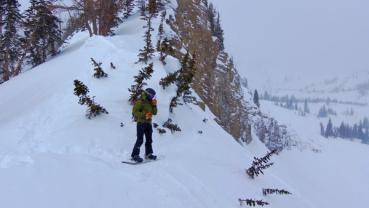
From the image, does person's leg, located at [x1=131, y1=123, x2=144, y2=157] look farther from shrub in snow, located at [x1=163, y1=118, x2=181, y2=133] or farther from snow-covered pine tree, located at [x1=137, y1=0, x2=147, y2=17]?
snow-covered pine tree, located at [x1=137, y1=0, x2=147, y2=17]

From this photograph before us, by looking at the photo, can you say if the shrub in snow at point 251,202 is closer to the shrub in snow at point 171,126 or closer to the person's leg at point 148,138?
the person's leg at point 148,138

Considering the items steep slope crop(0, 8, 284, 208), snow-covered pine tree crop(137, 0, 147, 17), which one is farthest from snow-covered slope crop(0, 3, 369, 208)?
snow-covered pine tree crop(137, 0, 147, 17)

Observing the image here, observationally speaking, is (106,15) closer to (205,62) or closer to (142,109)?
(205,62)

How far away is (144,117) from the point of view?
14.9m

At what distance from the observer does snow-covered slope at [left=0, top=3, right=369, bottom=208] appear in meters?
11.0

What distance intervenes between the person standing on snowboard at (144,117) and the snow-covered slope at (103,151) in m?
0.65

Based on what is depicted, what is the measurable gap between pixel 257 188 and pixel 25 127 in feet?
27.9

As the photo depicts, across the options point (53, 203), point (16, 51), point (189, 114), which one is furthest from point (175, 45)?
point (53, 203)

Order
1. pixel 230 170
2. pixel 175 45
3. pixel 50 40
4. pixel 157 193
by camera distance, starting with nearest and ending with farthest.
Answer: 1. pixel 157 193
2. pixel 230 170
3. pixel 50 40
4. pixel 175 45

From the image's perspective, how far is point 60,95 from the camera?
19.8 meters

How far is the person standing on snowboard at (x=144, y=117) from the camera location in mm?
14797

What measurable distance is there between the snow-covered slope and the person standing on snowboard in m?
0.65

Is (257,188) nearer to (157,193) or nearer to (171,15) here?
(157,193)

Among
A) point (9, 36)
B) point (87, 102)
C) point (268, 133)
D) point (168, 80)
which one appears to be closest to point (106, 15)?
point (9, 36)
